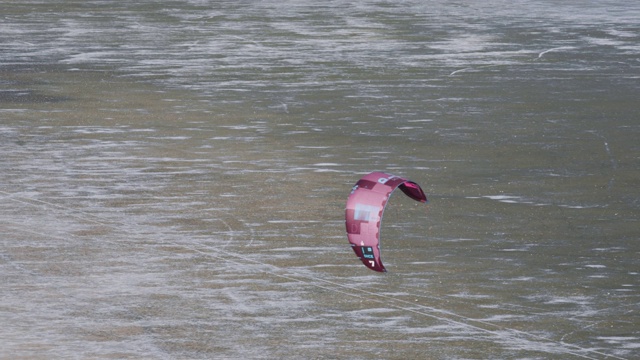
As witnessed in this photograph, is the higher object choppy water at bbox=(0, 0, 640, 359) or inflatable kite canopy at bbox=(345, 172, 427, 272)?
inflatable kite canopy at bbox=(345, 172, 427, 272)

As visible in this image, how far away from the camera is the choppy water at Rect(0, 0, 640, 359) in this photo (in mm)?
8336

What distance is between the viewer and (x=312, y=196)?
11.8 metres

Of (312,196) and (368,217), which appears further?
(312,196)

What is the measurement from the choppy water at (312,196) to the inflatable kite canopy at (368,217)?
0.21 metres

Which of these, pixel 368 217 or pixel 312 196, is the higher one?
pixel 368 217

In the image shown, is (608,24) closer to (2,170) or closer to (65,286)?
(2,170)

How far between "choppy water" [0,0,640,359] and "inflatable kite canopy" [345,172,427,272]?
0.21 meters

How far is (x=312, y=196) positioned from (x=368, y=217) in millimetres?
2618

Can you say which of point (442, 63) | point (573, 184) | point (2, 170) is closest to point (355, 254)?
point (573, 184)

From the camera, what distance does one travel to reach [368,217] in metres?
9.20

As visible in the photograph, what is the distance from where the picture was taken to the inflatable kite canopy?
9062 mm

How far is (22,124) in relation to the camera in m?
15.2

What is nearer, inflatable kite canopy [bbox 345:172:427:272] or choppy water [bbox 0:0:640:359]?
choppy water [bbox 0:0:640:359]

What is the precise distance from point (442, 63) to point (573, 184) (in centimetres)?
789
